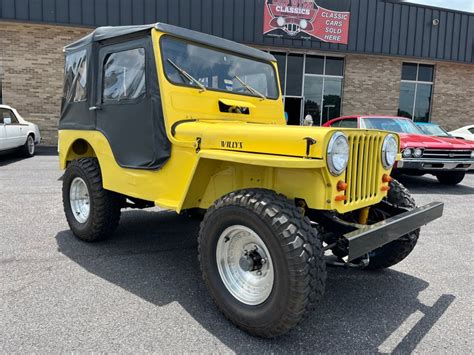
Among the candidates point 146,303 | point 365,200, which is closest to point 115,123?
point 146,303

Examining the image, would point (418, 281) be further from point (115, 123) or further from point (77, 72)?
point (77, 72)

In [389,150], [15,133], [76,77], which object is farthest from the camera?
[15,133]

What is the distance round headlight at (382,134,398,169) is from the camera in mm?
3020

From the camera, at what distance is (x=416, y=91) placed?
1745 cm

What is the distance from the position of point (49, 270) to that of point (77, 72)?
7.02 feet

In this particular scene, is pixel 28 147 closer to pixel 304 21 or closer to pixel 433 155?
pixel 304 21

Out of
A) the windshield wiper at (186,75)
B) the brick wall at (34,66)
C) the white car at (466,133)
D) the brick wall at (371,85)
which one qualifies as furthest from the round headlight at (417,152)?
the brick wall at (34,66)

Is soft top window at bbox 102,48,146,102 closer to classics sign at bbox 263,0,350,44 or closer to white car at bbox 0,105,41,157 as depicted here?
white car at bbox 0,105,41,157

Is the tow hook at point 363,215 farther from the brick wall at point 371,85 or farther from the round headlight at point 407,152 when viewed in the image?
the brick wall at point 371,85

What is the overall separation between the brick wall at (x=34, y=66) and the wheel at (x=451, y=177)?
11923 millimetres

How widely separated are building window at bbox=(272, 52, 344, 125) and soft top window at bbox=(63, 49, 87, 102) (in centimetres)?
1186

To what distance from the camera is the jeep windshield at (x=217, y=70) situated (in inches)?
136

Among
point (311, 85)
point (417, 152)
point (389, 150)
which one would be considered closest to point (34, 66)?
point (311, 85)

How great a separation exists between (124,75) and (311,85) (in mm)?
13425
